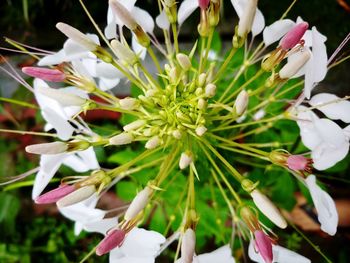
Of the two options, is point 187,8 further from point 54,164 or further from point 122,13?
point 54,164

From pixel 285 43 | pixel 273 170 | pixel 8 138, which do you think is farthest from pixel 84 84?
pixel 8 138

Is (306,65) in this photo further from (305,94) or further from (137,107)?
(137,107)

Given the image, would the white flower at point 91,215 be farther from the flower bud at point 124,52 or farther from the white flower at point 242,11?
the white flower at point 242,11

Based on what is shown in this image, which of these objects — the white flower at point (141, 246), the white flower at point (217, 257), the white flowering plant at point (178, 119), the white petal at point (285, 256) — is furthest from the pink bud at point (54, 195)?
the white petal at point (285, 256)

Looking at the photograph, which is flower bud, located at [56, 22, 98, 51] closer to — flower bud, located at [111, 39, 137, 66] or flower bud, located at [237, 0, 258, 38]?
flower bud, located at [111, 39, 137, 66]

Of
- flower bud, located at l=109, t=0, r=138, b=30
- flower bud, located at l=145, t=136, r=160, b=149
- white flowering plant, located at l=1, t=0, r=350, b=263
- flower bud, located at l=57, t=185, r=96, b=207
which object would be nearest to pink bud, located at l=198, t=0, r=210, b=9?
white flowering plant, located at l=1, t=0, r=350, b=263

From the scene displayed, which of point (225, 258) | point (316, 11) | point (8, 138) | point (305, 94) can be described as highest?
point (305, 94)

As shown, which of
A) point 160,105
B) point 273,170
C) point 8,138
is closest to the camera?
point 160,105
